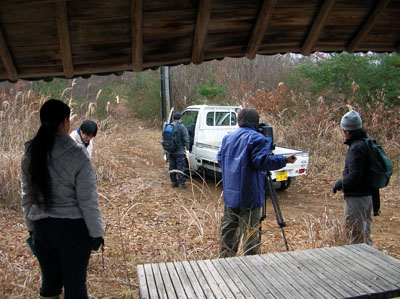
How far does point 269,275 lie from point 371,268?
82cm

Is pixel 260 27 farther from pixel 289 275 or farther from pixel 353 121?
pixel 289 275

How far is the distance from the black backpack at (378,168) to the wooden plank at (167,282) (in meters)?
2.38

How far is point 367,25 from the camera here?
2.87 metres

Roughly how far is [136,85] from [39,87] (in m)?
7.46

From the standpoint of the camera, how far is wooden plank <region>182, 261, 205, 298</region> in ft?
7.76

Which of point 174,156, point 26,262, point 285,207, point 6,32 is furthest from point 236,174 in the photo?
point 174,156

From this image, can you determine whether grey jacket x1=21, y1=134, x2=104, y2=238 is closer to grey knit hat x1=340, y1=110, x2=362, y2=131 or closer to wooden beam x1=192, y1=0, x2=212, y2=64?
wooden beam x1=192, y1=0, x2=212, y2=64

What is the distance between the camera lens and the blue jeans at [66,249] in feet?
8.07

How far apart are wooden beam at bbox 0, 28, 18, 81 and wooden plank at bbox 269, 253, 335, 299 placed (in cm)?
246

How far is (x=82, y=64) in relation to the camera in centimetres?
274

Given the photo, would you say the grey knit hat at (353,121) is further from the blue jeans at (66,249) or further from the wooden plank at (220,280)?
the blue jeans at (66,249)

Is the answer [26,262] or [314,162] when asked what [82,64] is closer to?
[26,262]

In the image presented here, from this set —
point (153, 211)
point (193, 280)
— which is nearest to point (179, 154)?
point (153, 211)

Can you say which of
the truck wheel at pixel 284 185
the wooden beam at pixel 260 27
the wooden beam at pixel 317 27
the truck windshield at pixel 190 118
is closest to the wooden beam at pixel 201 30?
the wooden beam at pixel 260 27
